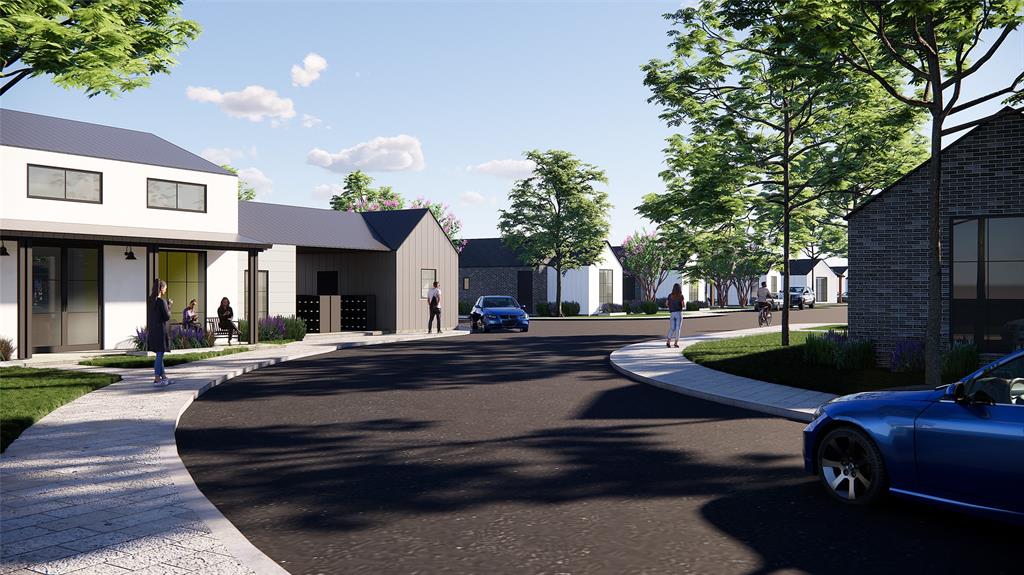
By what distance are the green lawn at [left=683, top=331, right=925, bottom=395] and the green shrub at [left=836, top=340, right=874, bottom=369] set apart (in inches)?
8.3

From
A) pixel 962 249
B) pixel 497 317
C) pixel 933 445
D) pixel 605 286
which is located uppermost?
pixel 962 249

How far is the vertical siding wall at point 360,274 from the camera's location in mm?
32906

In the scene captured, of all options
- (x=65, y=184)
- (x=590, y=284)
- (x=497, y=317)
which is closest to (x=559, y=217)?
(x=590, y=284)

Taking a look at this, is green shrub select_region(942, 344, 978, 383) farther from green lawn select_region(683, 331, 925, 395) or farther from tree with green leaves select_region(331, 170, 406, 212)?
tree with green leaves select_region(331, 170, 406, 212)

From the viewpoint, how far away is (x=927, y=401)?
245 inches

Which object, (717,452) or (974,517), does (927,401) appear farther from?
(717,452)

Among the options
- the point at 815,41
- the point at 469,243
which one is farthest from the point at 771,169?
the point at 469,243

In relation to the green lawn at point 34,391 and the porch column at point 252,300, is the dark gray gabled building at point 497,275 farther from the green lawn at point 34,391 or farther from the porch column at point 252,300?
the green lawn at point 34,391

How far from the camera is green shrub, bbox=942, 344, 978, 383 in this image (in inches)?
542

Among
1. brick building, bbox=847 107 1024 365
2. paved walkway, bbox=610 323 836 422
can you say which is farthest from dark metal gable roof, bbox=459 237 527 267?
brick building, bbox=847 107 1024 365

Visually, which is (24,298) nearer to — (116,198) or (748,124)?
(116,198)

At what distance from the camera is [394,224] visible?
34.3 meters

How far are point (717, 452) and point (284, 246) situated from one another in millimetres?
23645

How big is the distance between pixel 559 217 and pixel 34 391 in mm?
39719
